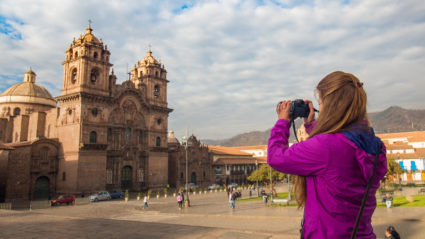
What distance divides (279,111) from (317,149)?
1.59ft

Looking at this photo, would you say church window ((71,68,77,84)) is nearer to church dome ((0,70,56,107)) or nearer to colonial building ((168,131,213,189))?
church dome ((0,70,56,107))

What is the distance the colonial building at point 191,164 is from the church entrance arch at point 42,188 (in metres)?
20.6

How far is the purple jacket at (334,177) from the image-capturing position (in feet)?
6.56

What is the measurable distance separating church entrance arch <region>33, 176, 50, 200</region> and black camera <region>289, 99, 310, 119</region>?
4057 cm

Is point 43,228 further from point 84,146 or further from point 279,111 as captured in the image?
point 84,146

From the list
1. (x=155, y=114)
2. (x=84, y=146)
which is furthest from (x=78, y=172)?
(x=155, y=114)

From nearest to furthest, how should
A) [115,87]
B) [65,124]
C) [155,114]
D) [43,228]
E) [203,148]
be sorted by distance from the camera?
1. [43,228]
2. [65,124]
3. [115,87]
4. [155,114]
5. [203,148]

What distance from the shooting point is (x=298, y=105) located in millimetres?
2389

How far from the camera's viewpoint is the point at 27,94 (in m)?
50.4

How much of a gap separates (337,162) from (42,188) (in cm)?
4144

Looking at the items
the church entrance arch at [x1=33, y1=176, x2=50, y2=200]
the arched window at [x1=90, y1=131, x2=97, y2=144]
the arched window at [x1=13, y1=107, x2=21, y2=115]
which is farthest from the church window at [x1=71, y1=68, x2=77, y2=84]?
the arched window at [x1=13, y1=107, x2=21, y2=115]

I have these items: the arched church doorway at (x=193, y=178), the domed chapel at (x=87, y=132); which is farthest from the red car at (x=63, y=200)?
the arched church doorway at (x=193, y=178)

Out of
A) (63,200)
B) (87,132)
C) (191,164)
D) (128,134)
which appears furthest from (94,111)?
(191,164)

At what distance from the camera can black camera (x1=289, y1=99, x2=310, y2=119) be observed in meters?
2.33
